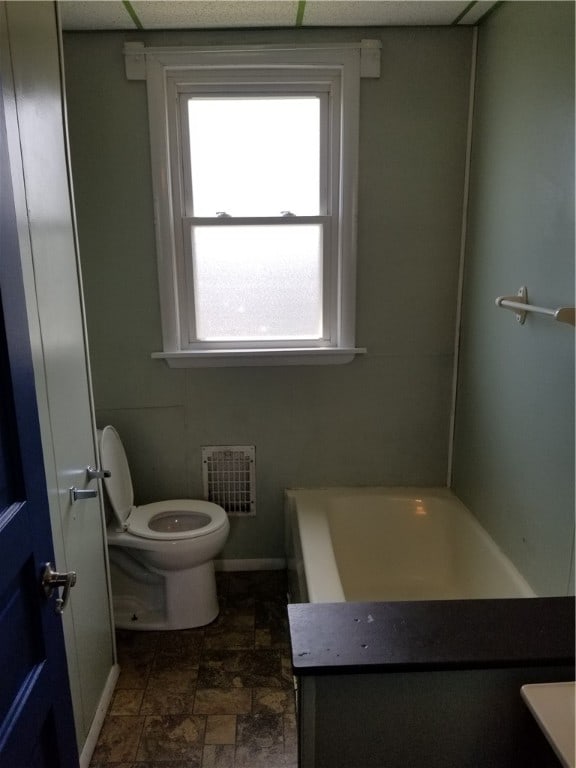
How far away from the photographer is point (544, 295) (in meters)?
1.69

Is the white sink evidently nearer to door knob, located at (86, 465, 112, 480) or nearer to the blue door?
the blue door

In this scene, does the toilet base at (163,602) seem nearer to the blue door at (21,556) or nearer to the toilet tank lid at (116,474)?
the toilet tank lid at (116,474)

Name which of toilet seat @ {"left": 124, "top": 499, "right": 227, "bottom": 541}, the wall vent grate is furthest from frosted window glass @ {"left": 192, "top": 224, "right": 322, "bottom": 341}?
toilet seat @ {"left": 124, "top": 499, "right": 227, "bottom": 541}

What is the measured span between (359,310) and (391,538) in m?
1.04

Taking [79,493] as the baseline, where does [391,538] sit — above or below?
below

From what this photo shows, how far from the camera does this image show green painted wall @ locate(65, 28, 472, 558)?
7.32 feet

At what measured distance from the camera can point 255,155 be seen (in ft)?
7.72

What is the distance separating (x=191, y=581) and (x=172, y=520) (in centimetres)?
31

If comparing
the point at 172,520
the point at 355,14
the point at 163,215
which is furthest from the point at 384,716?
the point at 355,14

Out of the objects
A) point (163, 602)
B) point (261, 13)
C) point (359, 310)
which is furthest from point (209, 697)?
point (261, 13)

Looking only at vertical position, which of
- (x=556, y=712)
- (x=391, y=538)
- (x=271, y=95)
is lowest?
(x=391, y=538)

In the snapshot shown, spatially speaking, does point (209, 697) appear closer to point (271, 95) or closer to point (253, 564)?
point (253, 564)

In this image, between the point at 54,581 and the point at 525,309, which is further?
the point at 525,309

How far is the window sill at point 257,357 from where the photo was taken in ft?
7.95
